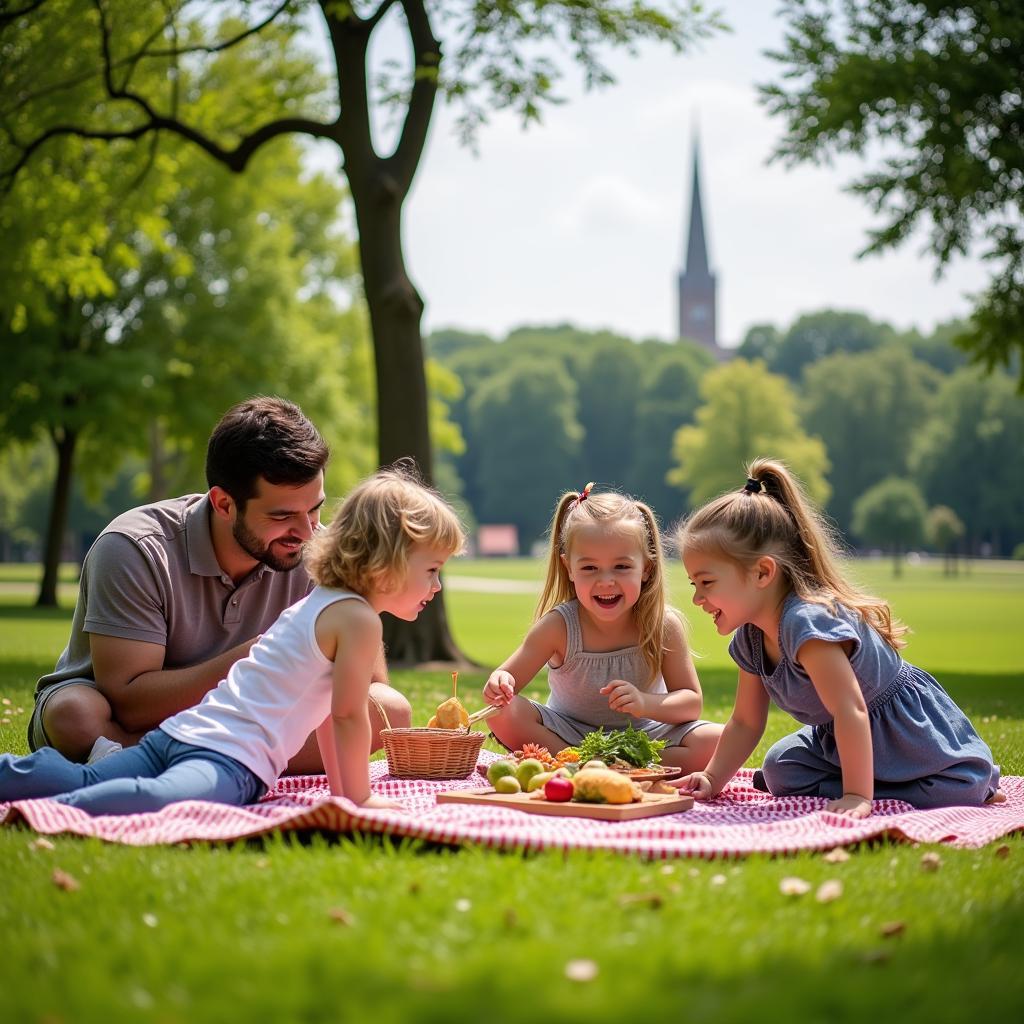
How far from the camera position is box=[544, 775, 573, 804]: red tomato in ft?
16.2

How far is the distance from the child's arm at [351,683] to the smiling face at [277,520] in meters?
0.81

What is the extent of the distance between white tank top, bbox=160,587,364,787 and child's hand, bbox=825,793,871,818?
199cm

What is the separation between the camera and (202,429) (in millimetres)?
28125

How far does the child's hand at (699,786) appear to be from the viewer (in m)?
5.52

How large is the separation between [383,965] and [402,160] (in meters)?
12.3

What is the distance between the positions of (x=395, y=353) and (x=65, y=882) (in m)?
10.7

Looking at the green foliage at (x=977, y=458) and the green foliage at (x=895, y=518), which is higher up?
the green foliage at (x=977, y=458)

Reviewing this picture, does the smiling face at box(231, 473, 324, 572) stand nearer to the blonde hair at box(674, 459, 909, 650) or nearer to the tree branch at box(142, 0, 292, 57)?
the blonde hair at box(674, 459, 909, 650)

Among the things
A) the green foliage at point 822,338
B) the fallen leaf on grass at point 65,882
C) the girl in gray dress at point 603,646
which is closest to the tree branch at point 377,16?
the girl in gray dress at point 603,646

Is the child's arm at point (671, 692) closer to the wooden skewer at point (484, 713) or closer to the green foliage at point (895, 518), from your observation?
the wooden skewer at point (484, 713)

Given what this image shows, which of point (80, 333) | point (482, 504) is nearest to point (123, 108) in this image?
point (80, 333)

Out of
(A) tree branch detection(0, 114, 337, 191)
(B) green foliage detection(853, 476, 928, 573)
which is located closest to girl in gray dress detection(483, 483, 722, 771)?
(A) tree branch detection(0, 114, 337, 191)

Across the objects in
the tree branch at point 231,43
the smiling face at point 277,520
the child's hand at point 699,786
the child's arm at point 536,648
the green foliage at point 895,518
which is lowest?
the green foliage at point 895,518

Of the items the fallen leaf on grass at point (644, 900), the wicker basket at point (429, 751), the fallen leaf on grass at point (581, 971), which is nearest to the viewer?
the fallen leaf on grass at point (581, 971)
